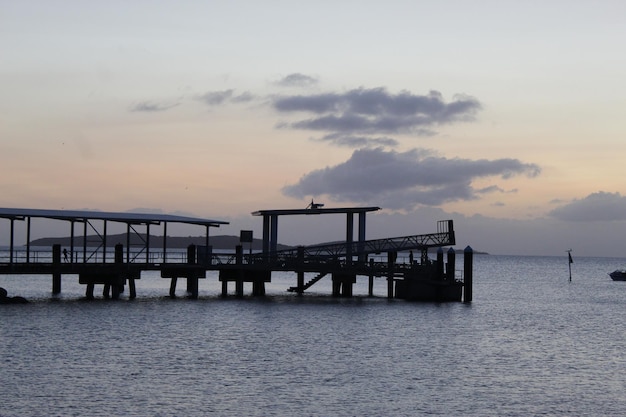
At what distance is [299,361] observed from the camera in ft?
146

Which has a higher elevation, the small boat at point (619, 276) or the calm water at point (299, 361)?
the small boat at point (619, 276)

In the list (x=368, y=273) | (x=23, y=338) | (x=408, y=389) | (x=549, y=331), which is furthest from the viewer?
(x=368, y=273)

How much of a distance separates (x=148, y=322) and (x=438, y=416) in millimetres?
29804

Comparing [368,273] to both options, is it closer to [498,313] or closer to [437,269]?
[437,269]

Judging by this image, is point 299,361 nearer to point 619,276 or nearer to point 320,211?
point 320,211

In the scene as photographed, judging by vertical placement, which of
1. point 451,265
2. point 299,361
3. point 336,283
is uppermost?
point 451,265

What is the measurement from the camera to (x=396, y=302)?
7831 cm

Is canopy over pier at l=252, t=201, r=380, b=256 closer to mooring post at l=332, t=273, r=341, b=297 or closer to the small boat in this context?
mooring post at l=332, t=273, r=341, b=297

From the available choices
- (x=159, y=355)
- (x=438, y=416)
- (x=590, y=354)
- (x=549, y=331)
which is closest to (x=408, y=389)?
(x=438, y=416)

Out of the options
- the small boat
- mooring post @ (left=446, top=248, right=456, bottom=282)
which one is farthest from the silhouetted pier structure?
the small boat

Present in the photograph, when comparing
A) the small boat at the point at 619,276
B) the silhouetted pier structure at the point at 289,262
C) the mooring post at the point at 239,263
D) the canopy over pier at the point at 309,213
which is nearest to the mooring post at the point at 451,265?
the silhouetted pier structure at the point at 289,262

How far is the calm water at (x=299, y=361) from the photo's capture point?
3491 cm

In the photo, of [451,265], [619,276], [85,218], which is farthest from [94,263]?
[619,276]

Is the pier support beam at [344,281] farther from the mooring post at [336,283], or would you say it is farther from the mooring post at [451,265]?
the mooring post at [451,265]
